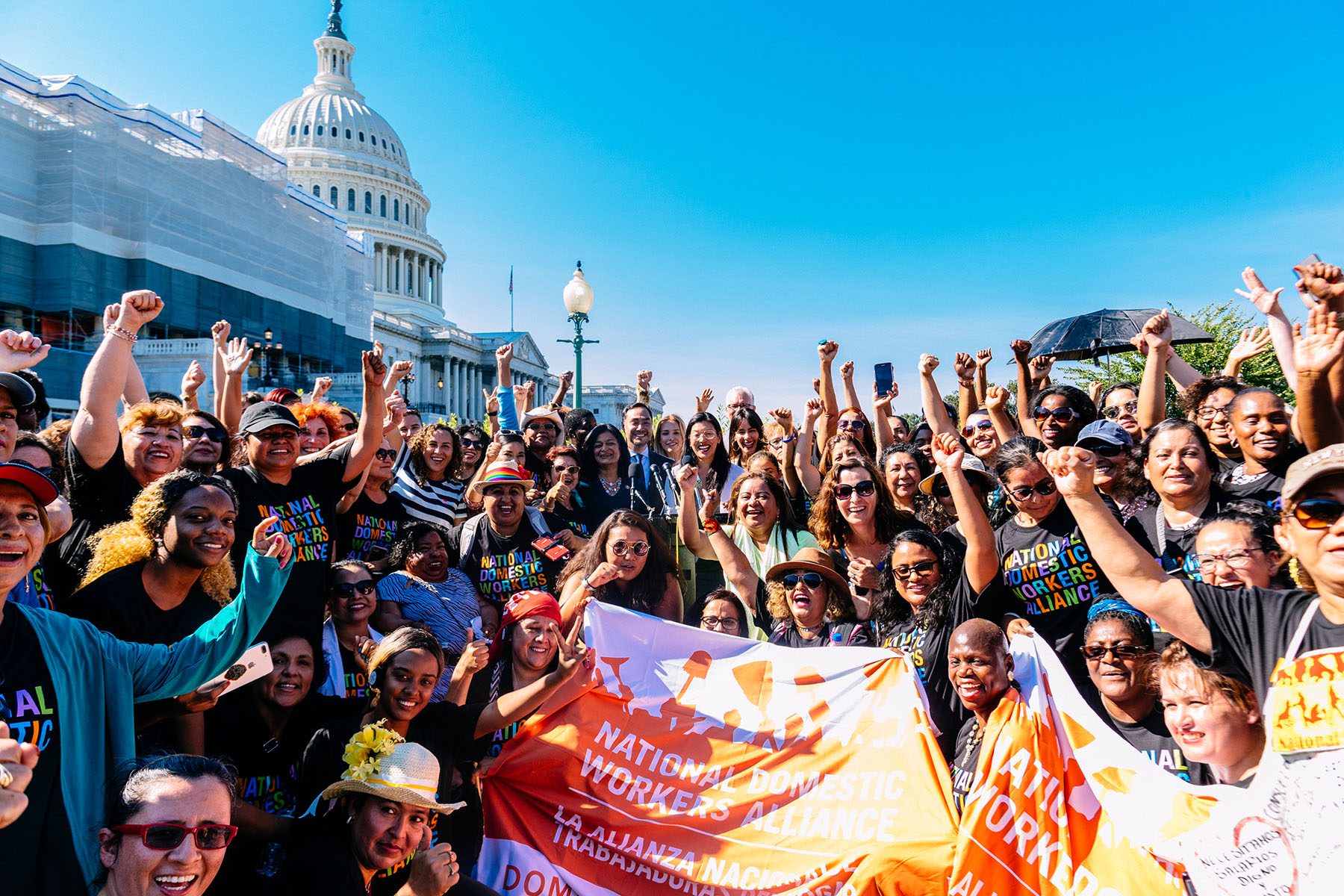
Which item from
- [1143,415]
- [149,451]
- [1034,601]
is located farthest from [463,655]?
[1143,415]

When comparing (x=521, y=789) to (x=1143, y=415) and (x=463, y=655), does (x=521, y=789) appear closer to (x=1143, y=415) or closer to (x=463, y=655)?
(x=463, y=655)

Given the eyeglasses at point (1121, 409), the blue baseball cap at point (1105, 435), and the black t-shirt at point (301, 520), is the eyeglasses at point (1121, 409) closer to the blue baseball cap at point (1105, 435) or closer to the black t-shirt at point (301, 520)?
the blue baseball cap at point (1105, 435)

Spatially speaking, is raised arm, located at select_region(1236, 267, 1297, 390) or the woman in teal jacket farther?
raised arm, located at select_region(1236, 267, 1297, 390)

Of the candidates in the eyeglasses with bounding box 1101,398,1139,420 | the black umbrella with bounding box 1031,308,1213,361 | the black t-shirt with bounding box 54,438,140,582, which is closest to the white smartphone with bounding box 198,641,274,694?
the black t-shirt with bounding box 54,438,140,582

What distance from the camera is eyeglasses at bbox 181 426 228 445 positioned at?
4883mm

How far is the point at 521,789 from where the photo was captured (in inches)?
170

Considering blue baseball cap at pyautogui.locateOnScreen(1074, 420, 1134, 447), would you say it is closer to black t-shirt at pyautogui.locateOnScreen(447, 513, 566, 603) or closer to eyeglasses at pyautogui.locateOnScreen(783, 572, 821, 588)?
eyeglasses at pyautogui.locateOnScreen(783, 572, 821, 588)

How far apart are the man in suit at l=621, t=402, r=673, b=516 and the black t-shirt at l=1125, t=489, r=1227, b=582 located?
3.71 m

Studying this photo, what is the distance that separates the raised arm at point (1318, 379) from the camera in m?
3.91

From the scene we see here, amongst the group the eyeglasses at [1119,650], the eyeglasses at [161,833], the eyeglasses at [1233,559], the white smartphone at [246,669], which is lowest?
the eyeglasses at [161,833]

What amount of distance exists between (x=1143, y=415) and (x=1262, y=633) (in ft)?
11.7

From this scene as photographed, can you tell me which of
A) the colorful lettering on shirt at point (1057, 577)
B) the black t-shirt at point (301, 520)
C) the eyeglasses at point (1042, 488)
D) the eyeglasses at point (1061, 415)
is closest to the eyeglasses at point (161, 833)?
the black t-shirt at point (301, 520)

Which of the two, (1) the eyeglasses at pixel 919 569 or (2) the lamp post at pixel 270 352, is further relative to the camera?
(2) the lamp post at pixel 270 352

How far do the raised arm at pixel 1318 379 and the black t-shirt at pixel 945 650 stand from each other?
61.9 inches
